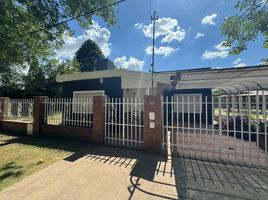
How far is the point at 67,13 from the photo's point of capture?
8.45 m

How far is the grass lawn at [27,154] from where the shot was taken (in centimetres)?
443

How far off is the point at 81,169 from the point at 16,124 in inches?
275

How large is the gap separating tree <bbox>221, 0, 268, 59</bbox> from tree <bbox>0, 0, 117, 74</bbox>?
17.6ft

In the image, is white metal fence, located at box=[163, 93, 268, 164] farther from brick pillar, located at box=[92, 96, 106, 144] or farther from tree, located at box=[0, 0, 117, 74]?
tree, located at box=[0, 0, 117, 74]

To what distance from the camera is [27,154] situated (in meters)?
5.95

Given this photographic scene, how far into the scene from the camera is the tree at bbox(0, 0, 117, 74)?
7.03m

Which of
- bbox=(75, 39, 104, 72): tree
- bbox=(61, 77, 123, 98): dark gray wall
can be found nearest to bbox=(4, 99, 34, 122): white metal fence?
bbox=(61, 77, 123, 98): dark gray wall

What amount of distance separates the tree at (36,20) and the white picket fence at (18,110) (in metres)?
2.60

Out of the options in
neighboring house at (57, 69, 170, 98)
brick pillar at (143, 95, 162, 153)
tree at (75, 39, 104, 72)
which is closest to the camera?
brick pillar at (143, 95, 162, 153)

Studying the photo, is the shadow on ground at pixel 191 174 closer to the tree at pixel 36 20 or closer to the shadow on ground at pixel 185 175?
the shadow on ground at pixel 185 175

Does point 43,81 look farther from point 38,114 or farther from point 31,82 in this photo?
point 38,114

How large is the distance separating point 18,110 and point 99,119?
6.42 m

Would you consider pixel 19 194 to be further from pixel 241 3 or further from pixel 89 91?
pixel 241 3

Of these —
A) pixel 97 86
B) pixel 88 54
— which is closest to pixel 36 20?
pixel 97 86
